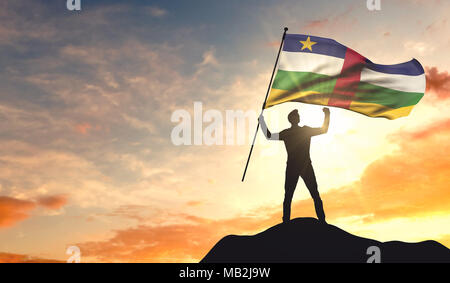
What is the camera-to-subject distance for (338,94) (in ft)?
46.8

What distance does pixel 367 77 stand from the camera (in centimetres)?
1453

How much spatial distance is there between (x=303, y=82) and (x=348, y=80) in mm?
1627

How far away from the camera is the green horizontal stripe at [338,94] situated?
1365cm

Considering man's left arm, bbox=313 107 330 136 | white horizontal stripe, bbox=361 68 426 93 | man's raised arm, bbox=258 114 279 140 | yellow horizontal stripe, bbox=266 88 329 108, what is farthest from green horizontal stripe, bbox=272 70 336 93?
white horizontal stripe, bbox=361 68 426 93

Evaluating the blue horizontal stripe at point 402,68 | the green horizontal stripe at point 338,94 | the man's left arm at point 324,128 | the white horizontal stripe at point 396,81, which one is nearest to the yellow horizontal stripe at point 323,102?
the green horizontal stripe at point 338,94

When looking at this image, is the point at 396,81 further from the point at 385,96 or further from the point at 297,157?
the point at 297,157

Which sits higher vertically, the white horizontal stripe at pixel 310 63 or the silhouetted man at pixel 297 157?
the white horizontal stripe at pixel 310 63

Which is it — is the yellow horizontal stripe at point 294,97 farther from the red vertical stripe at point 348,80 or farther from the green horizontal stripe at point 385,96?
the green horizontal stripe at point 385,96

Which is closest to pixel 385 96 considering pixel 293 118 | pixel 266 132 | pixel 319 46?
pixel 319 46

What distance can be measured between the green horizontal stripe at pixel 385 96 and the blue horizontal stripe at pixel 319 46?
133 cm

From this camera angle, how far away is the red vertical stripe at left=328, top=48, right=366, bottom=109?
46.6 feet

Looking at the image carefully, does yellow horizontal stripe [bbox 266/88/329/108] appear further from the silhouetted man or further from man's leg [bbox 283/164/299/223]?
man's leg [bbox 283/164/299/223]
